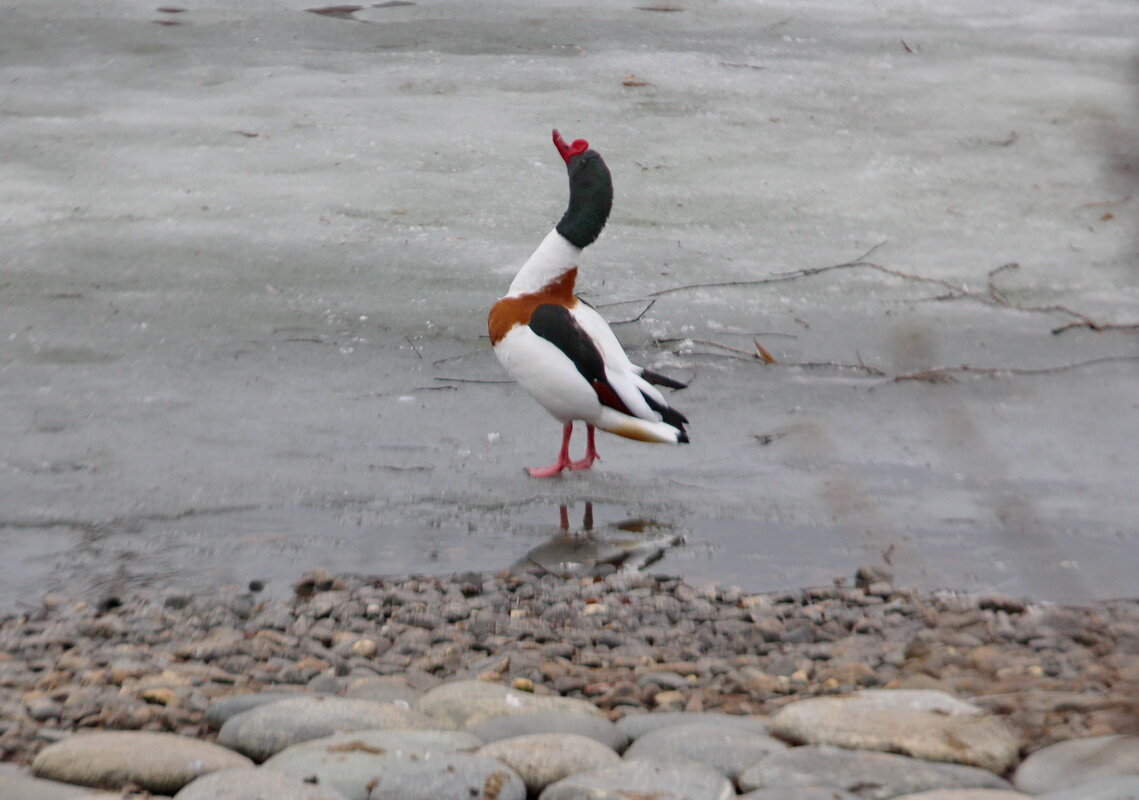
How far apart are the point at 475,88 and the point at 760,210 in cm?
278

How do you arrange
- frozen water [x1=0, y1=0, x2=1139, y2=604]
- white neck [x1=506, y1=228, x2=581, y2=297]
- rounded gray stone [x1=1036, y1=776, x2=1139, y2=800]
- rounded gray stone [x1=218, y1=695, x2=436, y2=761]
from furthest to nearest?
1. white neck [x1=506, y1=228, x2=581, y2=297]
2. frozen water [x1=0, y1=0, x2=1139, y2=604]
3. rounded gray stone [x1=218, y1=695, x2=436, y2=761]
4. rounded gray stone [x1=1036, y1=776, x2=1139, y2=800]

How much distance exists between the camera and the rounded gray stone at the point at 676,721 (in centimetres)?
285

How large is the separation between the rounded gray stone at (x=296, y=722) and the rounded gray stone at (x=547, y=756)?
271mm

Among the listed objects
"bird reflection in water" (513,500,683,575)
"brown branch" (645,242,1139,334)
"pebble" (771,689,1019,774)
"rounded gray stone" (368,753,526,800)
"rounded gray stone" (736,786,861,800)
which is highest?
"rounded gray stone" (736,786,861,800)

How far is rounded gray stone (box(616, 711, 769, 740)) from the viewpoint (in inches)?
112

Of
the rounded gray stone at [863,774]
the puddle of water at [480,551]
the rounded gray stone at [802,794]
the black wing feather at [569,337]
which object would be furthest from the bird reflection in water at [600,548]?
the rounded gray stone at [802,794]

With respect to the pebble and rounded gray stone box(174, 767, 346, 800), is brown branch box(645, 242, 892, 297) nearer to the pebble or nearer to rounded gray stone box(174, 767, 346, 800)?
the pebble

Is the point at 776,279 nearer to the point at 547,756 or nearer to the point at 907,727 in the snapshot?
the point at 907,727

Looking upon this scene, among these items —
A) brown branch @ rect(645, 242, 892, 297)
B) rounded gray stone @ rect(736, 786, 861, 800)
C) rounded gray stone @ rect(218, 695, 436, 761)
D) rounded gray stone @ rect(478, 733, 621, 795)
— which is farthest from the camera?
brown branch @ rect(645, 242, 892, 297)

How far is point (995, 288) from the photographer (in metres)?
6.87

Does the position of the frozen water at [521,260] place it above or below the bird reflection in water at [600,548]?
above

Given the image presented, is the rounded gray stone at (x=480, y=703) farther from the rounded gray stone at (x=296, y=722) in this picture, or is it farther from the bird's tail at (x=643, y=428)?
the bird's tail at (x=643, y=428)

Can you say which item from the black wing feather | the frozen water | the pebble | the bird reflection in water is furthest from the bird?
the pebble

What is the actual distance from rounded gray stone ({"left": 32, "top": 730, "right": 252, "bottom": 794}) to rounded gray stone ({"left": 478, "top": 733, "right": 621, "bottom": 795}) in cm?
50
